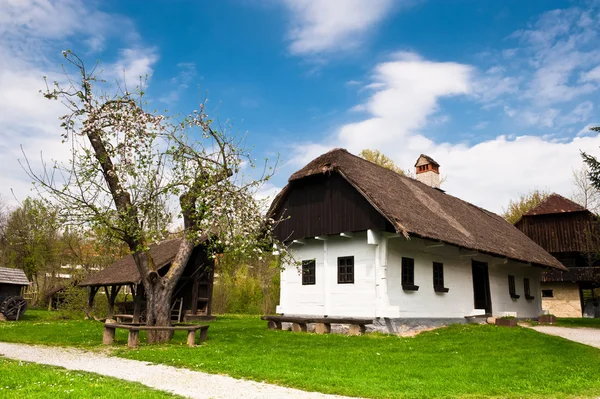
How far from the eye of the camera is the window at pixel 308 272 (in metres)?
17.9

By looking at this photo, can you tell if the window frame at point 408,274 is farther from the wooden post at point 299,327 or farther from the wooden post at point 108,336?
the wooden post at point 108,336

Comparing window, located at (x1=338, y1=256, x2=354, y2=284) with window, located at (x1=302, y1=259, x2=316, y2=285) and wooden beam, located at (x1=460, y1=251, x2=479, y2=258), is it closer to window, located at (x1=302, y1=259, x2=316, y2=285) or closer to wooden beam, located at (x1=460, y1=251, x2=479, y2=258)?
window, located at (x1=302, y1=259, x2=316, y2=285)

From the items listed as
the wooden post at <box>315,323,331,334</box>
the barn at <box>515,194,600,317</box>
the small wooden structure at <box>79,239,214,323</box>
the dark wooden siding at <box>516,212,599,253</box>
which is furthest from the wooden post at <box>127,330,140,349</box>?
the dark wooden siding at <box>516,212,599,253</box>

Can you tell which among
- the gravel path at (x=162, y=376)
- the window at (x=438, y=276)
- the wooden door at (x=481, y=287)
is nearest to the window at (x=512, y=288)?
the wooden door at (x=481, y=287)

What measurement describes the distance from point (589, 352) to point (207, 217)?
32.1ft

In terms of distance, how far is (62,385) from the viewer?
22.8ft

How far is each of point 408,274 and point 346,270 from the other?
2114 millimetres

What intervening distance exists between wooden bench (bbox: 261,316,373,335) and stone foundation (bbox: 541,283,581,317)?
22.3 m

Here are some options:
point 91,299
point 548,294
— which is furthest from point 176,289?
point 548,294

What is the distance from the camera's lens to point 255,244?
43.3 feet

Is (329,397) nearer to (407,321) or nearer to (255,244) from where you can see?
(255,244)

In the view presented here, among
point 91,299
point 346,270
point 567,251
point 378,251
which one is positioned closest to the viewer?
point 378,251

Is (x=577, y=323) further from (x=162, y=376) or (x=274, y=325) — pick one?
(x=162, y=376)

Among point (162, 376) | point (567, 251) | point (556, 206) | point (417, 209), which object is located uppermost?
point (556, 206)
